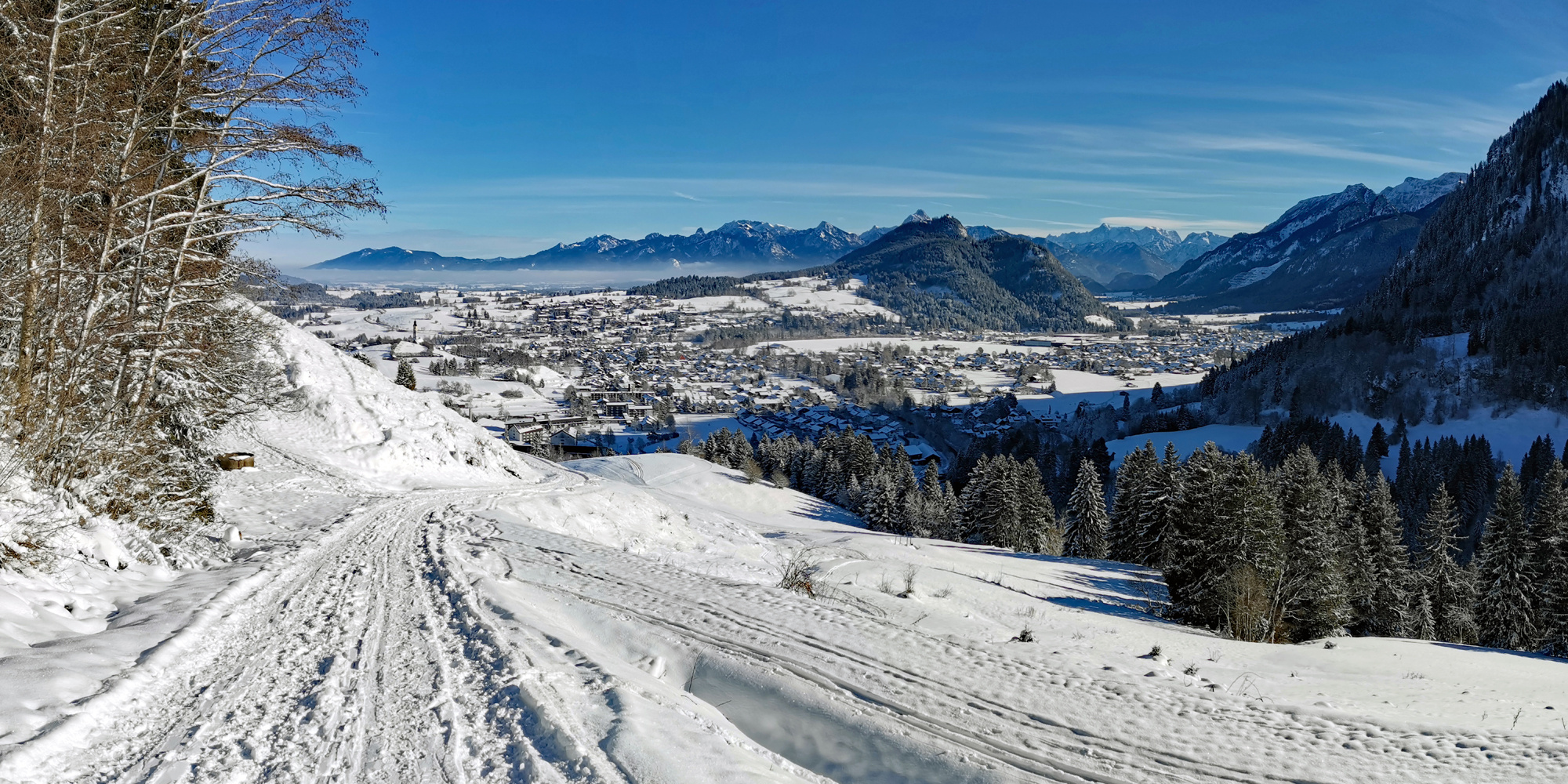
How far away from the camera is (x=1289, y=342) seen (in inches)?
5054

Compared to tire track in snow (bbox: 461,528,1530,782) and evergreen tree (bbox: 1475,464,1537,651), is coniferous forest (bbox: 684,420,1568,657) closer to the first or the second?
evergreen tree (bbox: 1475,464,1537,651)

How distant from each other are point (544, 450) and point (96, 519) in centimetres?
6713

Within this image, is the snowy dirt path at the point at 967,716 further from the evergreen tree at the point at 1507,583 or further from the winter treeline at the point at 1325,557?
the evergreen tree at the point at 1507,583

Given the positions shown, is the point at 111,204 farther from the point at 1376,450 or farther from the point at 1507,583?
the point at 1376,450

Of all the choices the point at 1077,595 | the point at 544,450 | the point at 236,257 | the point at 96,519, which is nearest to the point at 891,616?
the point at 96,519

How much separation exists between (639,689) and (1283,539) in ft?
86.7

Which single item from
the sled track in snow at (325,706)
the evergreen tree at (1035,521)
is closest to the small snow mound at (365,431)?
the sled track in snow at (325,706)

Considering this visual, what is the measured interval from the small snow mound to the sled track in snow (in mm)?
16064

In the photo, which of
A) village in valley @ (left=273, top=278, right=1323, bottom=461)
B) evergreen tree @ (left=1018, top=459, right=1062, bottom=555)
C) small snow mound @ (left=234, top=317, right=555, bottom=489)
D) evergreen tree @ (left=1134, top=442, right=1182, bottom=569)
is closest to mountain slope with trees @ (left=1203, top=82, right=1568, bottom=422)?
village in valley @ (left=273, top=278, right=1323, bottom=461)

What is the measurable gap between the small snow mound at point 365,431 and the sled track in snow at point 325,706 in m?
16.1

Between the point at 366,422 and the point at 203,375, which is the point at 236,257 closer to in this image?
the point at 203,375

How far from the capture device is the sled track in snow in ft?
15.7

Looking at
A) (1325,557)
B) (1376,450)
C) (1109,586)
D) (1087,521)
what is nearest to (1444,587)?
(1325,557)

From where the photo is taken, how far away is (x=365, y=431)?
2644 cm
